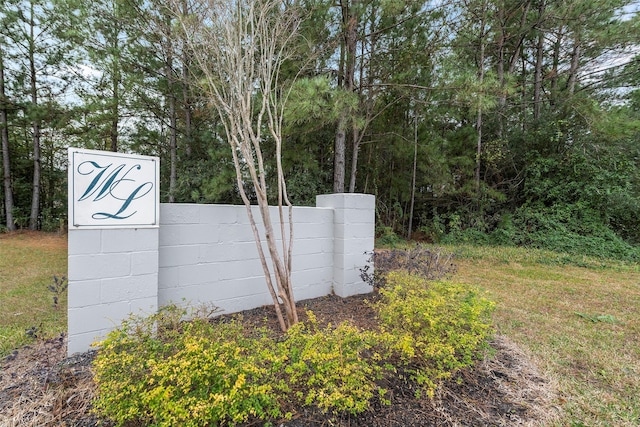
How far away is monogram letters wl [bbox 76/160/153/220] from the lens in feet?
5.94

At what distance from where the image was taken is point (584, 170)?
20.6ft

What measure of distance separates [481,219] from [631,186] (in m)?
2.74

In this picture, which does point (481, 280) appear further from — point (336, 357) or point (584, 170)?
point (584, 170)

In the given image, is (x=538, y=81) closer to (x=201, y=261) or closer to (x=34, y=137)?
(x=201, y=261)

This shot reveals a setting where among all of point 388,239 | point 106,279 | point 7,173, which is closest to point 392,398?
point 106,279

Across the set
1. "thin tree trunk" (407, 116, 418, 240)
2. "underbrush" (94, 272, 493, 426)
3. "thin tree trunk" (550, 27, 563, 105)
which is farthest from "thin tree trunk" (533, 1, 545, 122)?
"underbrush" (94, 272, 493, 426)

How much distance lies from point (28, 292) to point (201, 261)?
2.79m

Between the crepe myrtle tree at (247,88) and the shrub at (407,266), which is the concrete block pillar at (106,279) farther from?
the shrub at (407,266)

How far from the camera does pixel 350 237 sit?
10.0 feet

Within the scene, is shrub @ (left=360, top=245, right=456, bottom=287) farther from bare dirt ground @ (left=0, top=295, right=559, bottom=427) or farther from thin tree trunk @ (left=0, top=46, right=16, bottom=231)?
thin tree trunk @ (left=0, top=46, right=16, bottom=231)

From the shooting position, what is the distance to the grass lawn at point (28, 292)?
2.39 m

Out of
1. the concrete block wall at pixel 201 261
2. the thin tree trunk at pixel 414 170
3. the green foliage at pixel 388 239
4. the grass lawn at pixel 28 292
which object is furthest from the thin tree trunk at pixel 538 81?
the grass lawn at pixel 28 292

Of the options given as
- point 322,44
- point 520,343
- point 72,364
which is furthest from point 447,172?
point 72,364

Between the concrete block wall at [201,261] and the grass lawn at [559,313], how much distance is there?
0.91m
